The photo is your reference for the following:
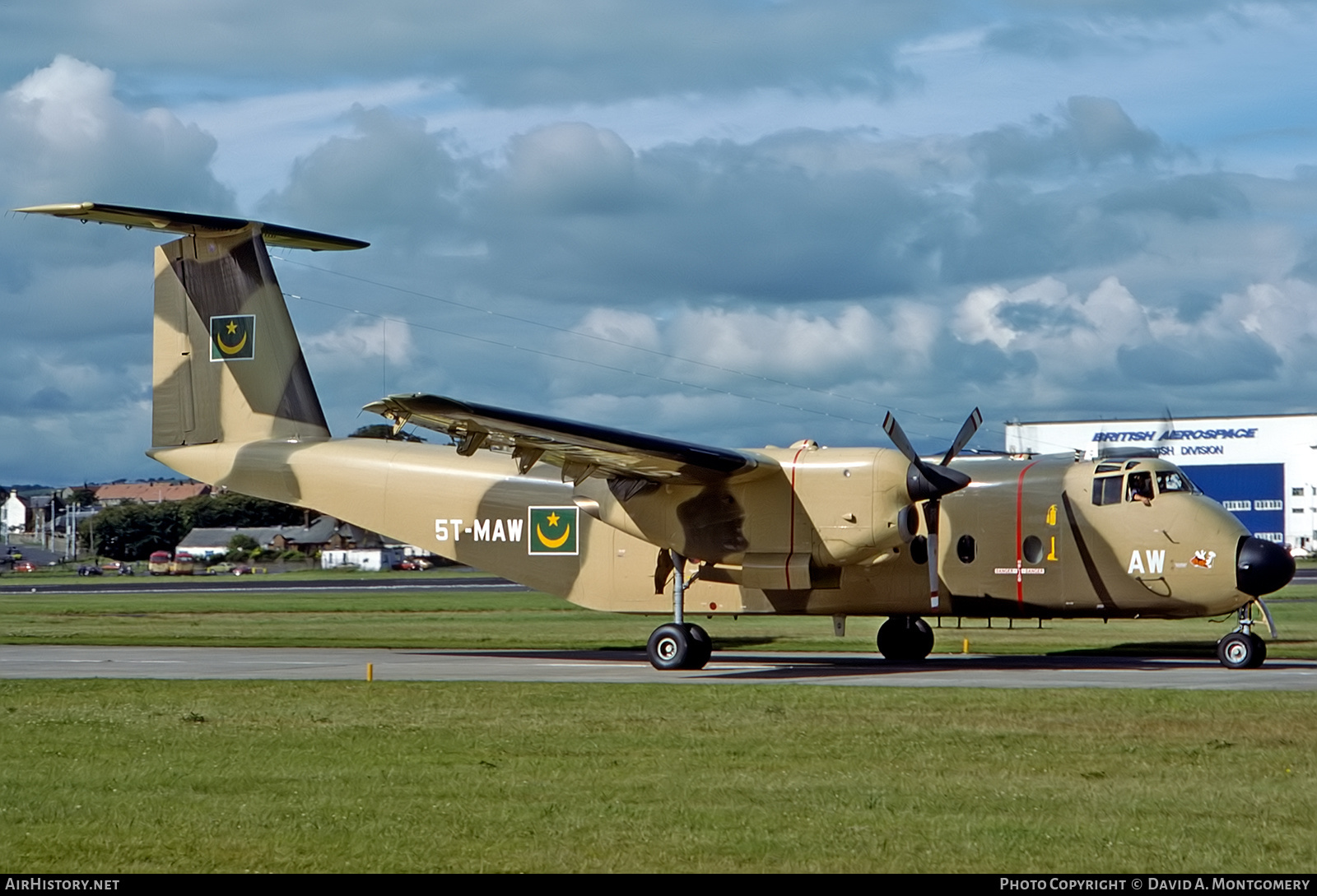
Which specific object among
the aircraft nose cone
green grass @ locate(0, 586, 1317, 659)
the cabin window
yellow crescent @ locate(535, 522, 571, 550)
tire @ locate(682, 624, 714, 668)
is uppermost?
the cabin window

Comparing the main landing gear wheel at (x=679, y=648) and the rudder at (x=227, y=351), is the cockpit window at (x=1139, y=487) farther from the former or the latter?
the rudder at (x=227, y=351)

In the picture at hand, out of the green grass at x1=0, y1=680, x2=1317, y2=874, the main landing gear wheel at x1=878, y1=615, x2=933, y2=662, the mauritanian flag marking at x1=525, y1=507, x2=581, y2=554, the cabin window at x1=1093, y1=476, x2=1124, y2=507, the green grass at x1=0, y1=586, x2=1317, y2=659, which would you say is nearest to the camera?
the green grass at x1=0, y1=680, x2=1317, y2=874

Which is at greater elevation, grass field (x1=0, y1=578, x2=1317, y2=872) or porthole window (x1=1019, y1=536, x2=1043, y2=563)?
porthole window (x1=1019, y1=536, x2=1043, y2=563)

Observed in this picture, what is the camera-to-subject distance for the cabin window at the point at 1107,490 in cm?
2284

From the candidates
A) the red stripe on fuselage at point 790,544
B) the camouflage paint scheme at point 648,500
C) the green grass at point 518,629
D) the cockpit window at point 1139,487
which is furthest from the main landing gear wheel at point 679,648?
the cockpit window at point 1139,487

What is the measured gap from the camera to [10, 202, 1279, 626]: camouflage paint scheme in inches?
869

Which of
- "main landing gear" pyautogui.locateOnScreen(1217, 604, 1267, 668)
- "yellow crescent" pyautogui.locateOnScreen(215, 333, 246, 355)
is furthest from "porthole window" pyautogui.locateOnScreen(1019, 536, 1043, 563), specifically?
"yellow crescent" pyautogui.locateOnScreen(215, 333, 246, 355)

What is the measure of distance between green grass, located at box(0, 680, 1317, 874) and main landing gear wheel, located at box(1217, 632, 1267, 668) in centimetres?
447

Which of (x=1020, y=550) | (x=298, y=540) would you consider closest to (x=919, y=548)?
(x=1020, y=550)

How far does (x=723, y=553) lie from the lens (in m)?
23.1

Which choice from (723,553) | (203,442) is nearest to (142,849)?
(723,553)

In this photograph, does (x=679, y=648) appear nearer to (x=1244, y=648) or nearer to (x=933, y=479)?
(x=933, y=479)

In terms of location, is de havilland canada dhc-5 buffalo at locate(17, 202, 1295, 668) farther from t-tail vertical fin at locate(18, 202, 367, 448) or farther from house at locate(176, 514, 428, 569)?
house at locate(176, 514, 428, 569)

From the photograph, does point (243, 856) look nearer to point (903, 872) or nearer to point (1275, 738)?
point (903, 872)
